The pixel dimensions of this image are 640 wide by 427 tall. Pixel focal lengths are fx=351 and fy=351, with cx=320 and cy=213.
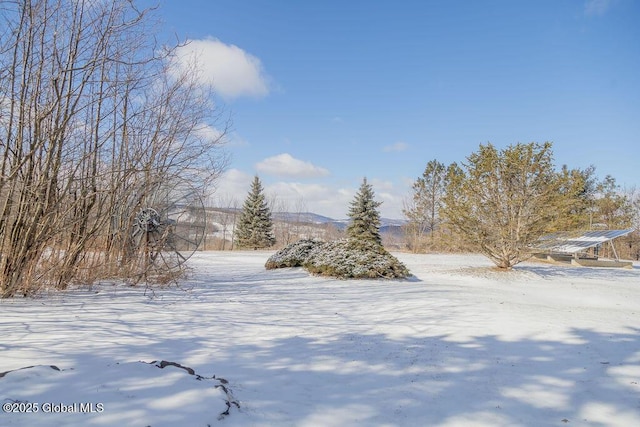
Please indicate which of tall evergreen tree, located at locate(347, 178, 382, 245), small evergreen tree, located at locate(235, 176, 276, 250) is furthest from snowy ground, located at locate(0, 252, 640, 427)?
small evergreen tree, located at locate(235, 176, 276, 250)

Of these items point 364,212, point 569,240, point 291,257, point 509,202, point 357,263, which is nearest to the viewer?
point 357,263

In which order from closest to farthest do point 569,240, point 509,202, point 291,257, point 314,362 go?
point 314,362, point 509,202, point 291,257, point 569,240

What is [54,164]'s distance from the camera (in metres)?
4.77

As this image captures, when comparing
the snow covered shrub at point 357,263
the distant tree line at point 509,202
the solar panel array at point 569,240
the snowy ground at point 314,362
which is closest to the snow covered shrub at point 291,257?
the snow covered shrub at point 357,263

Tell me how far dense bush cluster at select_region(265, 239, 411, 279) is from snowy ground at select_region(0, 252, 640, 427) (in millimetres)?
2836

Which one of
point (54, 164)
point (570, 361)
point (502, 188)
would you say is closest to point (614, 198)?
point (502, 188)

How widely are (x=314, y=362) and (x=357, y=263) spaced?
214 inches

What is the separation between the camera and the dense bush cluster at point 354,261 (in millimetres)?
8234

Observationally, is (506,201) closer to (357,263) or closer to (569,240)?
(569,240)

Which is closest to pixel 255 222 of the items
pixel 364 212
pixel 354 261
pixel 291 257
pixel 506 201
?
pixel 364 212

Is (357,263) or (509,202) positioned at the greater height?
(509,202)

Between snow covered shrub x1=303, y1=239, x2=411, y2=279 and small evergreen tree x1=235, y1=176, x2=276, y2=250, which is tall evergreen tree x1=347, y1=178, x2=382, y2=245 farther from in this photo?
snow covered shrub x1=303, y1=239, x2=411, y2=279

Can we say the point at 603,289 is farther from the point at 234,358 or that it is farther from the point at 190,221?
the point at 190,221

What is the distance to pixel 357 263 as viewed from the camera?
8344 millimetres
